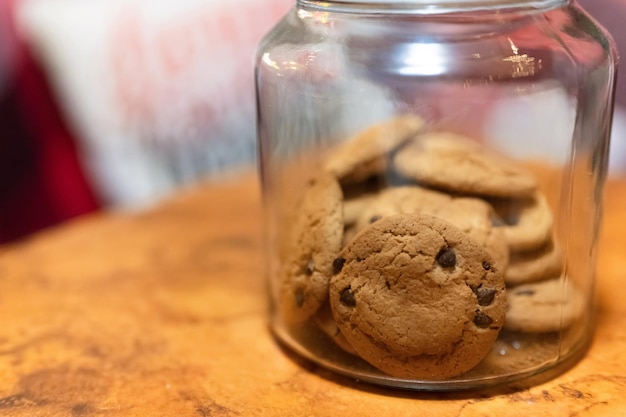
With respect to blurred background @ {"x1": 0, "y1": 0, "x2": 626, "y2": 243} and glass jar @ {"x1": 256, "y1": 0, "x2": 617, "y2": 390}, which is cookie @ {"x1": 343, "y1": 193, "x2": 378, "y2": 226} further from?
blurred background @ {"x1": 0, "y1": 0, "x2": 626, "y2": 243}

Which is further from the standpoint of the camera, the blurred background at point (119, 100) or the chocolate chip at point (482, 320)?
the blurred background at point (119, 100)

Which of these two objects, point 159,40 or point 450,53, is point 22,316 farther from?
→ point 159,40

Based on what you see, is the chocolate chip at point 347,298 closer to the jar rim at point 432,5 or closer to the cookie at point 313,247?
the cookie at point 313,247

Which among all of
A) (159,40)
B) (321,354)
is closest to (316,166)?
(321,354)

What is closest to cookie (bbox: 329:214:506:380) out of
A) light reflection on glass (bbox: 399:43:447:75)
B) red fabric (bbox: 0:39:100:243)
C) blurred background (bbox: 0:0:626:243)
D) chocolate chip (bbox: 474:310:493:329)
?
chocolate chip (bbox: 474:310:493:329)

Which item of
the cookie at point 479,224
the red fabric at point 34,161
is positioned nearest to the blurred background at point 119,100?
the red fabric at point 34,161

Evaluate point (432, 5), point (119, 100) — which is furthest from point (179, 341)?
point (119, 100)

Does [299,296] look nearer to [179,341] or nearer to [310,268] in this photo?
[310,268]
